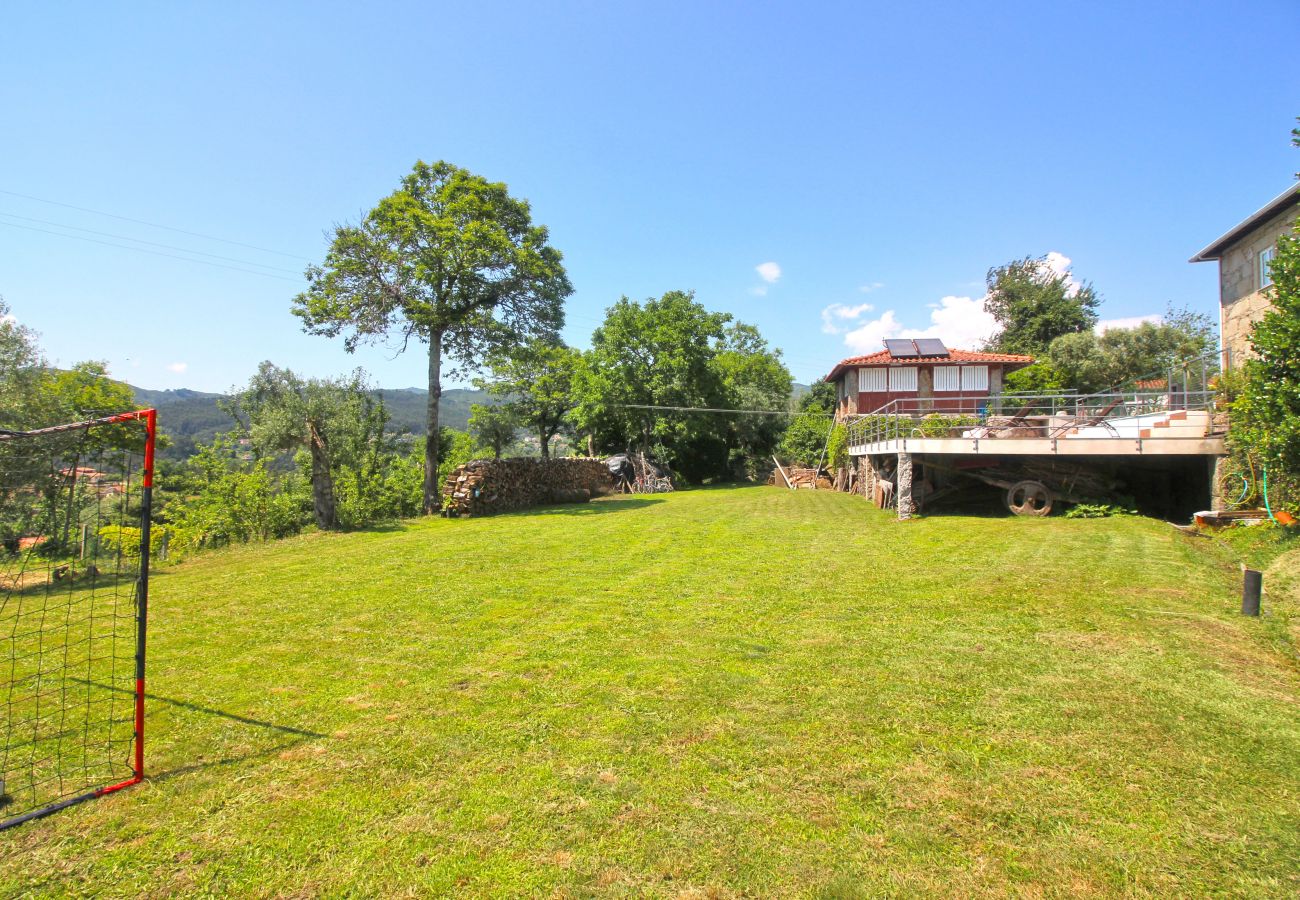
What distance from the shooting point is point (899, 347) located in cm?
2962

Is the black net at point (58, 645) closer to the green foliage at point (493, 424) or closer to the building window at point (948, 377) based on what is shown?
the green foliage at point (493, 424)

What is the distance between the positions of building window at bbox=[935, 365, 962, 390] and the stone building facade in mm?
13877

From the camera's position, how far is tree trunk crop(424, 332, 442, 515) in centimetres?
1816

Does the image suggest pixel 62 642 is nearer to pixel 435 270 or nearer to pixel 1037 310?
pixel 435 270

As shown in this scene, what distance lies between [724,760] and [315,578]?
7.19 metres

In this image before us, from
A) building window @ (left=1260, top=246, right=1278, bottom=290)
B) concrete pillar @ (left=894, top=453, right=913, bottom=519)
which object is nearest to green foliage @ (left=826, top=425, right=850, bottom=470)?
concrete pillar @ (left=894, top=453, right=913, bottom=519)

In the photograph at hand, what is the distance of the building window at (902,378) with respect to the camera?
29016 mm

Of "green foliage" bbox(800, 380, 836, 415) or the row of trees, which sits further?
"green foliage" bbox(800, 380, 836, 415)

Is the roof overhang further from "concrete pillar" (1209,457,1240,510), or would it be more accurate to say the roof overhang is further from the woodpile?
the woodpile

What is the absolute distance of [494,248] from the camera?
705 inches

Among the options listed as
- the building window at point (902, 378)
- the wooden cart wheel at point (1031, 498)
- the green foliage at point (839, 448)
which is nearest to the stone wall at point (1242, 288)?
the wooden cart wheel at point (1031, 498)

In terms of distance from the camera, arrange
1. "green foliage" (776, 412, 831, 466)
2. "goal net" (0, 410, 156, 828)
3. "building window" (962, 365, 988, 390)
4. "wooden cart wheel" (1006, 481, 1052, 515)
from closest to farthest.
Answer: "goal net" (0, 410, 156, 828) → "wooden cart wheel" (1006, 481, 1052, 515) → "building window" (962, 365, 988, 390) → "green foliage" (776, 412, 831, 466)

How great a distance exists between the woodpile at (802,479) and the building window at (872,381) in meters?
4.86

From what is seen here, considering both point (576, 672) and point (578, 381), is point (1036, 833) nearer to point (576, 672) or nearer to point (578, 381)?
point (576, 672)
